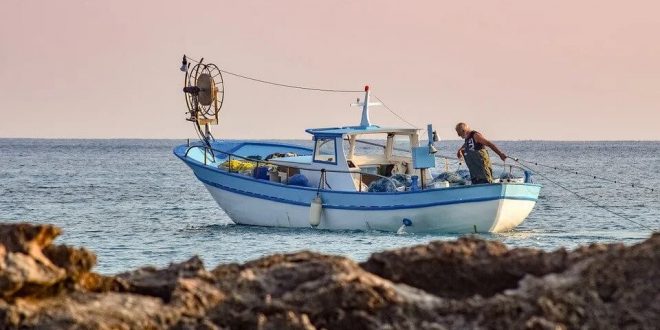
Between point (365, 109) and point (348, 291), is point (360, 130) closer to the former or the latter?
point (365, 109)

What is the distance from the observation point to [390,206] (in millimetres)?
25375

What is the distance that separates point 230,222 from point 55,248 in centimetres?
2500

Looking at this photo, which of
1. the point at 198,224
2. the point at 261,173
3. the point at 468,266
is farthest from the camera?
the point at 198,224

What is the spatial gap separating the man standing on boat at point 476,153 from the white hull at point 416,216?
0.48 metres

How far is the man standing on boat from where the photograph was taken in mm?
22891

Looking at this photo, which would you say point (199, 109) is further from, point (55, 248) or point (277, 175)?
point (55, 248)

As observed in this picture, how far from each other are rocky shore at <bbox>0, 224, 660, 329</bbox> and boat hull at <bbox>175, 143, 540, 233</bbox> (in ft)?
54.2

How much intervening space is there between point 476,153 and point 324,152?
→ 4900 millimetres

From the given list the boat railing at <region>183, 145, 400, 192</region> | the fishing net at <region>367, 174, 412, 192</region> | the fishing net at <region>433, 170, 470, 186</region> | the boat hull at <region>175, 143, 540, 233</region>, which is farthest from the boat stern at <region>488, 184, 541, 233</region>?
the boat railing at <region>183, 145, 400, 192</region>

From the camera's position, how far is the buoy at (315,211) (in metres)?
26.5

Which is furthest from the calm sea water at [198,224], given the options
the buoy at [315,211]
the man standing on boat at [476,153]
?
the man standing on boat at [476,153]

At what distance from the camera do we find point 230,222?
32406 millimetres

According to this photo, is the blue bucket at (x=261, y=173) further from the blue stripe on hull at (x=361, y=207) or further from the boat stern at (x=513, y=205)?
the boat stern at (x=513, y=205)

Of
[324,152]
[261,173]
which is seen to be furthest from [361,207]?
[261,173]
